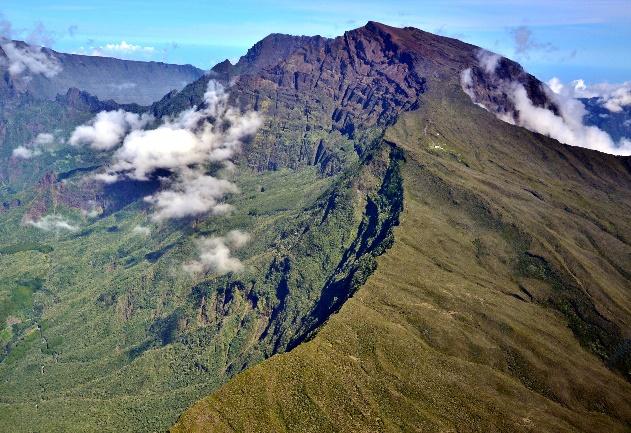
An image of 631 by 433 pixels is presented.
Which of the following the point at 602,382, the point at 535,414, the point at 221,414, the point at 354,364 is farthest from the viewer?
the point at 602,382

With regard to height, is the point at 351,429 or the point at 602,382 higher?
the point at 602,382

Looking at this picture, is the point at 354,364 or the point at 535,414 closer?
the point at 535,414

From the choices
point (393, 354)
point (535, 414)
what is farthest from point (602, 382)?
point (393, 354)

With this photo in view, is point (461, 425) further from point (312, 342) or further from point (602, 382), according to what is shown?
point (602, 382)

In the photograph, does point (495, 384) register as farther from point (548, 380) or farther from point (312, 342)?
point (312, 342)

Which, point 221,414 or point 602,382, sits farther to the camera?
point 602,382

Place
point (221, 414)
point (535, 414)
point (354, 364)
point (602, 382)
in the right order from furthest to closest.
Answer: point (602, 382), point (354, 364), point (535, 414), point (221, 414)

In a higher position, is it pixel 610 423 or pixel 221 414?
pixel 610 423

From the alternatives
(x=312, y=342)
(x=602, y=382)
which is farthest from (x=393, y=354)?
(x=602, y=382)

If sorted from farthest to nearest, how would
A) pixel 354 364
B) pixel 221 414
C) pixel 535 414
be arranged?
pixel 354 364 < pixel 535 414 < pixel 221 414
